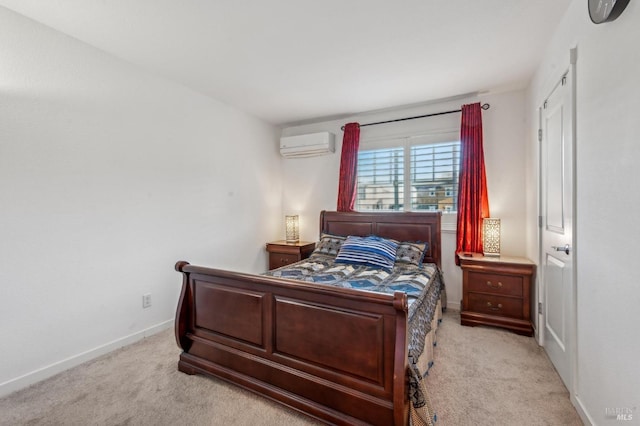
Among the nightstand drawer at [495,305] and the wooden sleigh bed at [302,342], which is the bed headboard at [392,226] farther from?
the wooden sleigh bed at [302,342]

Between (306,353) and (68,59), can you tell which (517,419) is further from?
(68,59)

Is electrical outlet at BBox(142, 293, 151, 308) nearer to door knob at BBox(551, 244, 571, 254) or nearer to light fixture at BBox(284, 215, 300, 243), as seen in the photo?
light fixture at BBox(284, 215, 300, 243)

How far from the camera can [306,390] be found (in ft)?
5.42

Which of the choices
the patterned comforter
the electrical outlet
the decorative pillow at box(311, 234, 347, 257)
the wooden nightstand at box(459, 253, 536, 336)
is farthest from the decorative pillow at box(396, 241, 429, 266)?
the electrical outlet

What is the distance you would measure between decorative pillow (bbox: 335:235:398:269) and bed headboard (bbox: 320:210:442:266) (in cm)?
28

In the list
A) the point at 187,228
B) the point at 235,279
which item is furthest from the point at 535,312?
the point at 187,228

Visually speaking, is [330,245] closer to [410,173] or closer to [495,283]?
[410,173]

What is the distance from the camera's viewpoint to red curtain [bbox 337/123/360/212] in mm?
3916

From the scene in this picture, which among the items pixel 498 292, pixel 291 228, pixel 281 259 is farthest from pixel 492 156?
pixel 281 259

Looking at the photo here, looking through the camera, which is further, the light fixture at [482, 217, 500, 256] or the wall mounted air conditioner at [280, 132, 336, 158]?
the wall mounted air conditioner at [280, 132, 336, 158]

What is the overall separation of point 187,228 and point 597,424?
3.42 meters

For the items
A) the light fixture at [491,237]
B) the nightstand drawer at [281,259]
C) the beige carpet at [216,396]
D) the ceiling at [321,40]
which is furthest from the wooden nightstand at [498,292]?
the nightstand drawer at [281,259]

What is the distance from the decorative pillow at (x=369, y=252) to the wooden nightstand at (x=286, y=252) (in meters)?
0.83

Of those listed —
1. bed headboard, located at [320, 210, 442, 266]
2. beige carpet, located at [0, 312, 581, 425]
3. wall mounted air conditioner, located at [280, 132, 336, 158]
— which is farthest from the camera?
wall mounted air conditioner, located at [280, 132, 336, 158]
